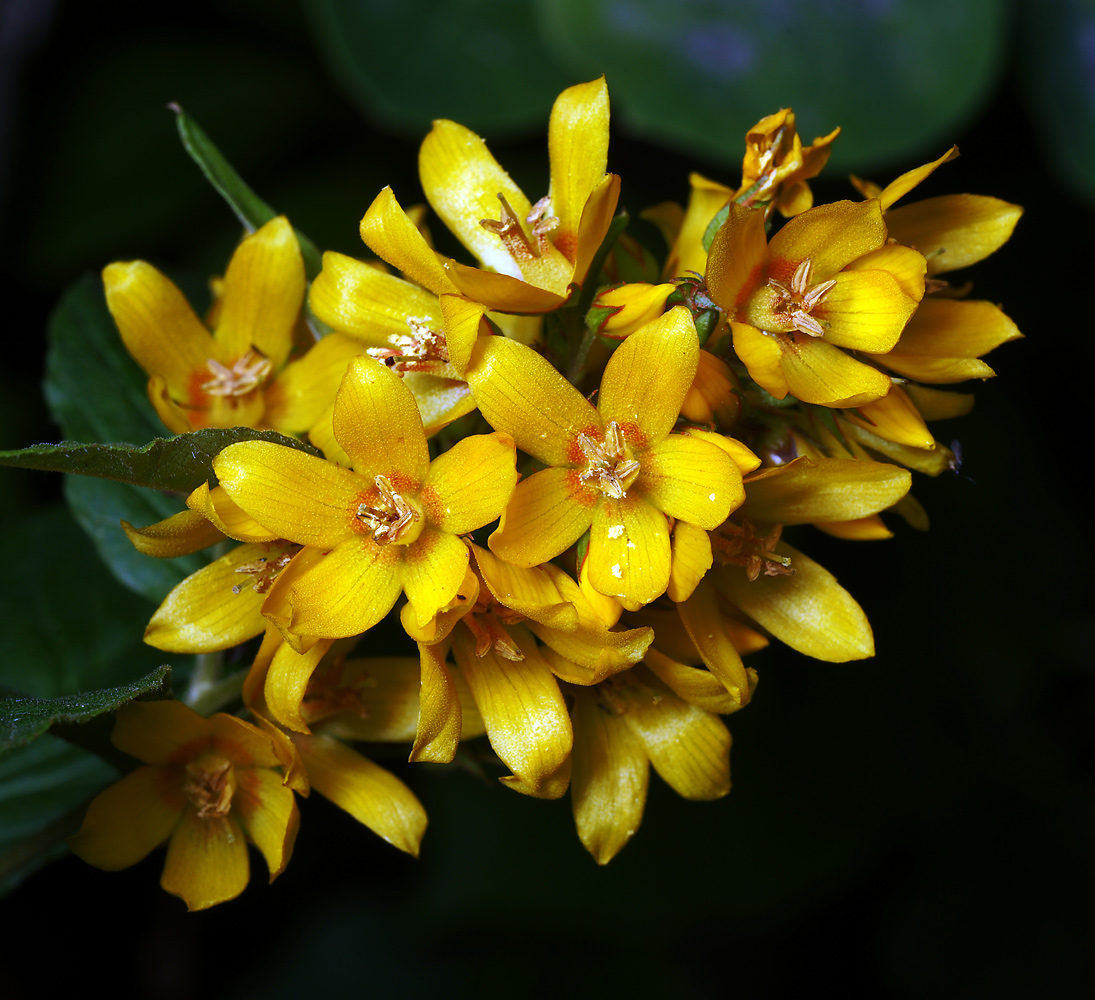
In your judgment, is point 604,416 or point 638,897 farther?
point 638,897

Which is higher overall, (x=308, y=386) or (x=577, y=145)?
(x=577, y=145)

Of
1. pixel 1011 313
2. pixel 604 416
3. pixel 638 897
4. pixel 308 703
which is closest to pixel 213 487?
pixel 308 703

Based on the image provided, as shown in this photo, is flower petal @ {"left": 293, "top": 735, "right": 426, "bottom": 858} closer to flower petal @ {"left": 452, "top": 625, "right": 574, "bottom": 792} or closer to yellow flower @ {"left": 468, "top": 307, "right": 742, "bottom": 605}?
flower petal @ {"left": 452, "top": 625, "right": 574, "bottom": 792}

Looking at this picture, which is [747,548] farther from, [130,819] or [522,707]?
[130,819]

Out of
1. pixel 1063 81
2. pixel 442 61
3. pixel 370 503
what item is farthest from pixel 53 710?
pixel 1063 81

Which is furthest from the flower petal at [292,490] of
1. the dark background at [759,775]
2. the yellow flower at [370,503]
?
the dark background at [759,775]

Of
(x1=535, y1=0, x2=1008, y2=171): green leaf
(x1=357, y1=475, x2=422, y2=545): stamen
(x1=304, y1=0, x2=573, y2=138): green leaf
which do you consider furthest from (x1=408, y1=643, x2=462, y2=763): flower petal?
(x1=304, y1=0, x2=573, y2=138): green leaf

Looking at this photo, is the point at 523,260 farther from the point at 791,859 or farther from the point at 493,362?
the point at 791,859
